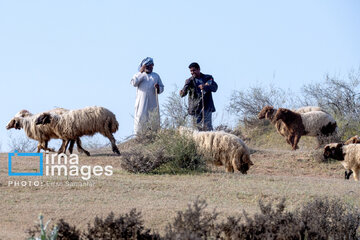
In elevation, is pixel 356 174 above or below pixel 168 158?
below

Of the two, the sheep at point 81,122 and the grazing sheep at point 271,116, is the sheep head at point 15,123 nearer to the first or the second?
the sheep at point 81,122

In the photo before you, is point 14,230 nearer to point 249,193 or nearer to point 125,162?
point 249,193

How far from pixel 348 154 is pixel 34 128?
7.87 metres

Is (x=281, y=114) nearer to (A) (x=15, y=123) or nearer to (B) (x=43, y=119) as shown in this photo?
(B) (x=43, y=119)

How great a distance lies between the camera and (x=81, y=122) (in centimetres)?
1494

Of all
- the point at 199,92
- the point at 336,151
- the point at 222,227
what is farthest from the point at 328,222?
the point at 199,92

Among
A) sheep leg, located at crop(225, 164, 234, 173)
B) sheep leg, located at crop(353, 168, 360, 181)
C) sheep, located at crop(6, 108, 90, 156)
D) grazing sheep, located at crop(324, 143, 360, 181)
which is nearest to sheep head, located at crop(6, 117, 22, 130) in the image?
sheep, located at crop(6, 108, 90, 156)

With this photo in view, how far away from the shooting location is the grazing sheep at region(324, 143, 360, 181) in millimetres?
13070

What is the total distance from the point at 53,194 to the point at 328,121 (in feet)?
36.7

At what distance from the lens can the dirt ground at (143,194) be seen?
759 cm

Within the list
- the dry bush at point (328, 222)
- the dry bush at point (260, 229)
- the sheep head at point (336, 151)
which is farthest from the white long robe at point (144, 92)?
the dry bush at point (260, 229)

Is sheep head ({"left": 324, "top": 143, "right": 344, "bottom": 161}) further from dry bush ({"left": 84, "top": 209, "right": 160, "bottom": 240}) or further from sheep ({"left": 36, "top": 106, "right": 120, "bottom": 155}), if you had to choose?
dry bush ({"left": 84, "top": 209, "right": 160, "bottom": 240})

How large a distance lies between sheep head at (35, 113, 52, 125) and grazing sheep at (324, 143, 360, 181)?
6.85 meters

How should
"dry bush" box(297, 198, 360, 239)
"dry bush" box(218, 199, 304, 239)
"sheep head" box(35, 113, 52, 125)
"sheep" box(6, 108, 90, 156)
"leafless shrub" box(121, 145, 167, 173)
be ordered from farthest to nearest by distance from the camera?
1. "sheep" box(6, 108, 90, 156)
2. "sheep head" box(35, 113, 52, 125)
3. "leafless shrub" box(121, 145, 167, 173)
4. "dry bush" box(297, 198, 360, 239)
5. "dry bush" box(218, 199, 304, 239)
